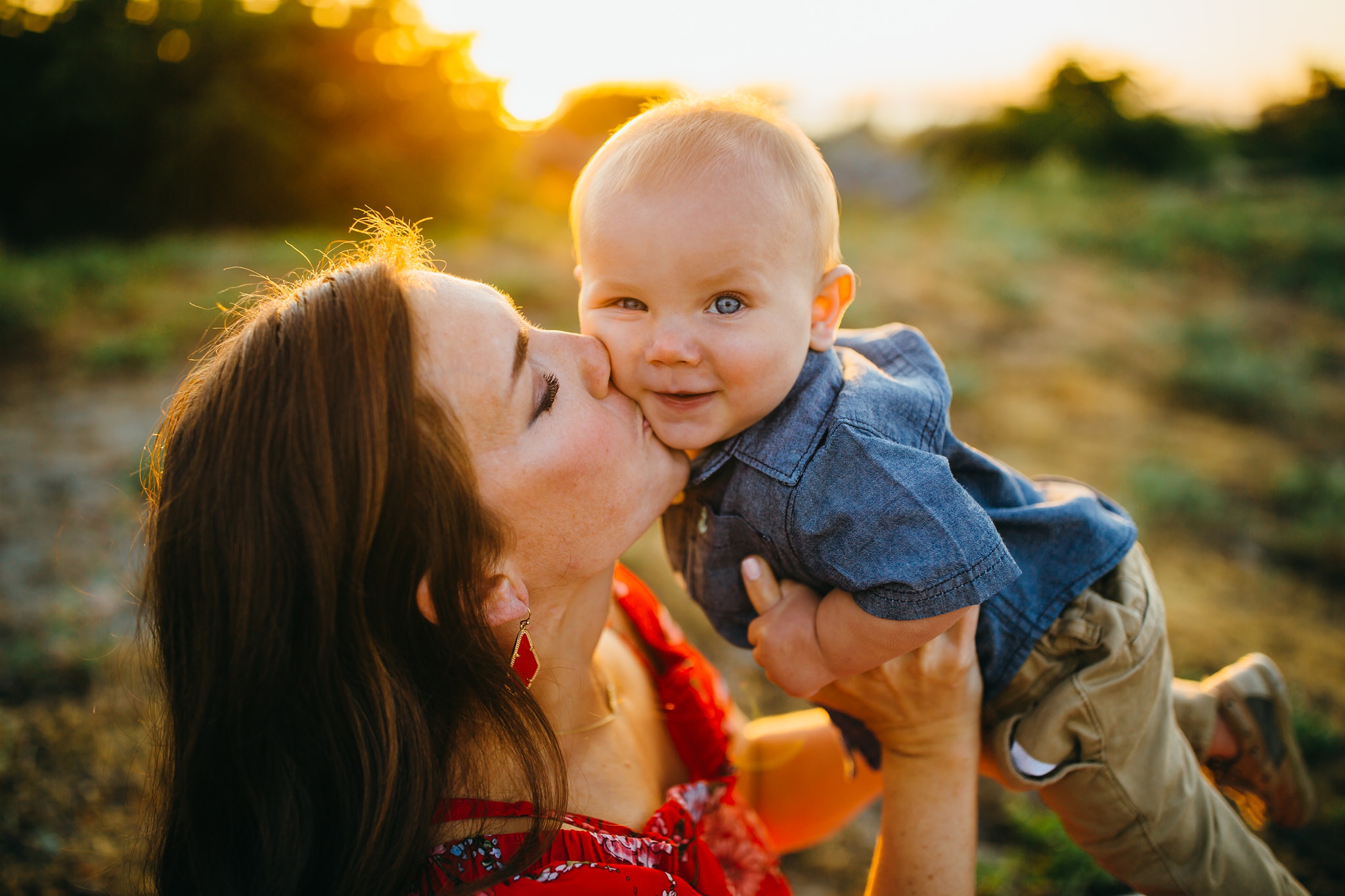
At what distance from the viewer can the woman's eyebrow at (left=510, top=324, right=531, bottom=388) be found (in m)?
1.43

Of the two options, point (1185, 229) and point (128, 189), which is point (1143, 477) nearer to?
point (1185, 229)

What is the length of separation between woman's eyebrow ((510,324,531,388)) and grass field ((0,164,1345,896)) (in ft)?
1.91

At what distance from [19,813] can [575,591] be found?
2.09m

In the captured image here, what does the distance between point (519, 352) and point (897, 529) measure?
79 cm

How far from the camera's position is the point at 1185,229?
930 centimetres

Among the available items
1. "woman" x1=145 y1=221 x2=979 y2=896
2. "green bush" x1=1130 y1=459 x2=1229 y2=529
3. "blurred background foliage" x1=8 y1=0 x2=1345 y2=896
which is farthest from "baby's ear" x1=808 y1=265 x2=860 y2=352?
"green bush" x1=1130 y1=459 x2=1229 y2=529

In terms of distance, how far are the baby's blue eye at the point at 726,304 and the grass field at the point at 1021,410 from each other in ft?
3.18

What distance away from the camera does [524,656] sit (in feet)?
5.17

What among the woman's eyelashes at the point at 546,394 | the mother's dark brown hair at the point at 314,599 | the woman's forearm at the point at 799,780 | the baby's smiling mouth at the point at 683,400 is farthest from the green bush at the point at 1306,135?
the mother's dark brown hair at the point at 314,599

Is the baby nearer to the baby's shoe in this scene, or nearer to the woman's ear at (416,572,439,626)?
the baby's shoe

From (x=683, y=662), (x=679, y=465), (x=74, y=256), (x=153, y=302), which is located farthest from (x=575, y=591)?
(x=74, y=256)

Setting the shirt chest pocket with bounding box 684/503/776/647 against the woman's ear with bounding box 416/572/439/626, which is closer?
the woman's ear with bounding box 416/572/439/626

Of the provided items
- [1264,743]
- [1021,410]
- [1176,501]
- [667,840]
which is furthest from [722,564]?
[1021,410]

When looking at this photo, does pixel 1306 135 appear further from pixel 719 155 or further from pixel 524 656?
pixel 524 656
